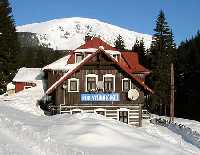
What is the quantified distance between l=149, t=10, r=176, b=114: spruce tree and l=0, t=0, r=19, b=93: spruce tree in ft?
65.2

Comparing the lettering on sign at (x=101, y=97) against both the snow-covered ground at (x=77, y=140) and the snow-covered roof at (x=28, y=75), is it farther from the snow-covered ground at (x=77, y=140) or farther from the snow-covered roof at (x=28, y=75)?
the snow-covered ground at (x=77, y=140)

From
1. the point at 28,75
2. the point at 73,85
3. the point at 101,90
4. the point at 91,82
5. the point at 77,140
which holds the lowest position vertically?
the point at 77,140

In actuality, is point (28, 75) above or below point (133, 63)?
below

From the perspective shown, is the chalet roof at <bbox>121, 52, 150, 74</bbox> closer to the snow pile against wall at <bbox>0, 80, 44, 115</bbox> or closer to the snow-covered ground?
the snow pile against wall at <bbox>0, 80, 44, 115</bbox>

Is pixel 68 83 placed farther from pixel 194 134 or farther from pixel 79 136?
pixel 79 136

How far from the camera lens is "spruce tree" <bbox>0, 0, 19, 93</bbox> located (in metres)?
66.6

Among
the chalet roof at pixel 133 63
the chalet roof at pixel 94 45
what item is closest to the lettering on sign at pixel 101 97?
the chalet roof at pixel 94 45

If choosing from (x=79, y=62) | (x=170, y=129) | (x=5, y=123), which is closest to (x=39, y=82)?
(x=79, y=62)

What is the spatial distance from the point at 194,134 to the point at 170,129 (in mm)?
3838

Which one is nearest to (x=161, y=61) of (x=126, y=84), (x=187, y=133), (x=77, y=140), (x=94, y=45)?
(x=94, y=45)

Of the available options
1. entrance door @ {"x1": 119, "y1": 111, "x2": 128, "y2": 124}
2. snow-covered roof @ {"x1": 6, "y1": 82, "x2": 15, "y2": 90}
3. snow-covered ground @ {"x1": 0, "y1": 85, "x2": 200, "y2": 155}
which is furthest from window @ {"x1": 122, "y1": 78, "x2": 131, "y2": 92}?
snow-covered roof @ {"x1": 6, "y1": 82, "x2": 15, "y2": 90}

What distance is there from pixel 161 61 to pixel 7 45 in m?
22.4

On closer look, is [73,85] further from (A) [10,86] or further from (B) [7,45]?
(B) [7,45]

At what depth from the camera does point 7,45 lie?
7100 cm
